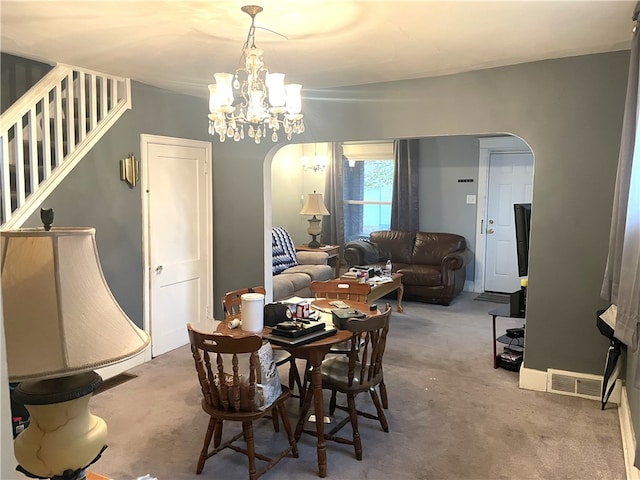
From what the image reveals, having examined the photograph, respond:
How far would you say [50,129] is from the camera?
12.4 ft

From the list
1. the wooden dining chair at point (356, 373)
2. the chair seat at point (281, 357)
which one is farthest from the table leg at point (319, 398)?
the chair seat at point (281, 357)

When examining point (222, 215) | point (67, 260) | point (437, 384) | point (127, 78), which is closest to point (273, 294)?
point (222, 215)

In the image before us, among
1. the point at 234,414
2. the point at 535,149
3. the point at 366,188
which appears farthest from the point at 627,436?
the point at 366,188

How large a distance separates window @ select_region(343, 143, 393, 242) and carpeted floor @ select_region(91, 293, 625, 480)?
12.1 feet

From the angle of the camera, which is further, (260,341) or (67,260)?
(260,341)

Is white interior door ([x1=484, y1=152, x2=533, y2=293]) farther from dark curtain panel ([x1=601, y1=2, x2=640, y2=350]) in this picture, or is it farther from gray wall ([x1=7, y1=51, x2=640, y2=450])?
dark curtain panel ([x1=601, y1=2, x2=640, y2=350])

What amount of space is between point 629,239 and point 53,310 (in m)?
2.35

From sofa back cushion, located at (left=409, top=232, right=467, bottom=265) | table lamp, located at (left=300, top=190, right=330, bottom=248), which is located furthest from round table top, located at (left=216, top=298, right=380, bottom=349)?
table lamp, located at (left=300, top=190, right=330, bottom=248)

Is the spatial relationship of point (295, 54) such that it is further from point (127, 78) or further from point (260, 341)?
point (260, 341)

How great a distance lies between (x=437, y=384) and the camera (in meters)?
3.81

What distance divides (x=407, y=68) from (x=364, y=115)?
25.1 inches

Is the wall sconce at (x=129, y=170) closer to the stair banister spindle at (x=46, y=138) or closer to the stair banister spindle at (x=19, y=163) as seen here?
the stair banister spindle at (x=46, y=138)

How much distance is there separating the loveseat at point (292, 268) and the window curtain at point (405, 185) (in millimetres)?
1287

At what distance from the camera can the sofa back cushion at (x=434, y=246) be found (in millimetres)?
6668
